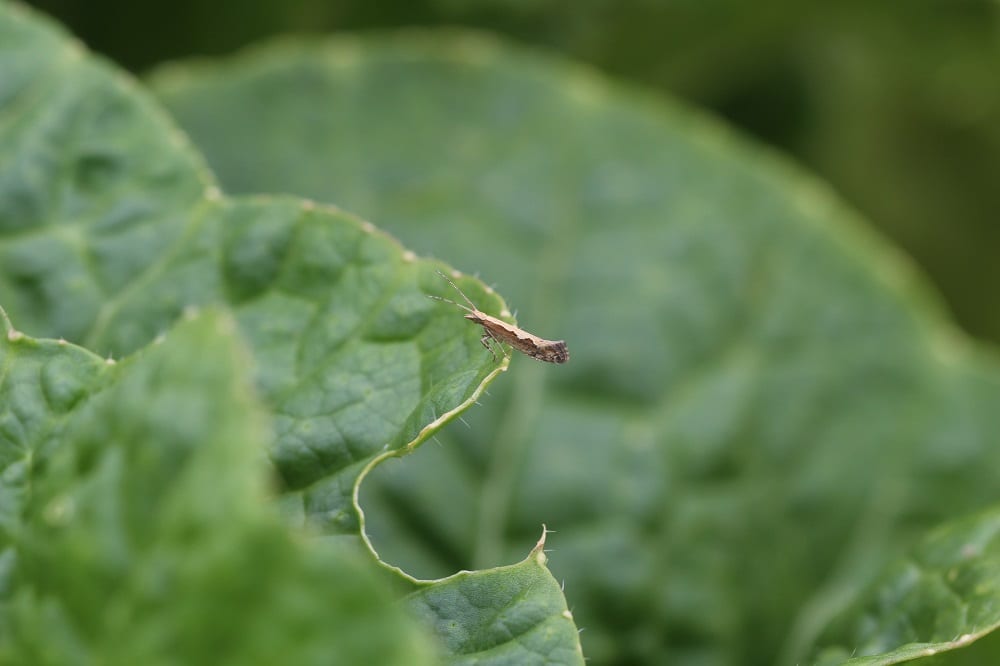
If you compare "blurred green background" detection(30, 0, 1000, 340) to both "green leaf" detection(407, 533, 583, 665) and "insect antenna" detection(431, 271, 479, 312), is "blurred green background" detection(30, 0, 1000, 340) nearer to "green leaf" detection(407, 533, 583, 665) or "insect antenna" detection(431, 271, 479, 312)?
"insect antenna" detection(431, 271, 479, 312)

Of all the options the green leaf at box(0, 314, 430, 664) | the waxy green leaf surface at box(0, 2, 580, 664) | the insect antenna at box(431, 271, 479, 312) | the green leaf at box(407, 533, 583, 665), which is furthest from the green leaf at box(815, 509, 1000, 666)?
the green leaf at box(0, 314, 430, 664)

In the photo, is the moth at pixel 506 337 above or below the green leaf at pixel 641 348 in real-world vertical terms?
above

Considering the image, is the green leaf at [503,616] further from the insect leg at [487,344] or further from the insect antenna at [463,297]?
the insect antenna at [463,297]

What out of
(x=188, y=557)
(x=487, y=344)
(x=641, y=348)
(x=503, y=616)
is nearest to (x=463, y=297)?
(x=487, y=344)

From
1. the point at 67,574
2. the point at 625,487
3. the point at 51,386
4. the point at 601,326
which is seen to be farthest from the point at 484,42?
the point at 67,574

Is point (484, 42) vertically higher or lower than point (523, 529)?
higher

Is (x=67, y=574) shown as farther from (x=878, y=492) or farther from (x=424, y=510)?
(x=878, y=492)

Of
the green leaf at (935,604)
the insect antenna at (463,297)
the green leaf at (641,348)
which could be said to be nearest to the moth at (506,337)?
the insect antenna at (463,297)
